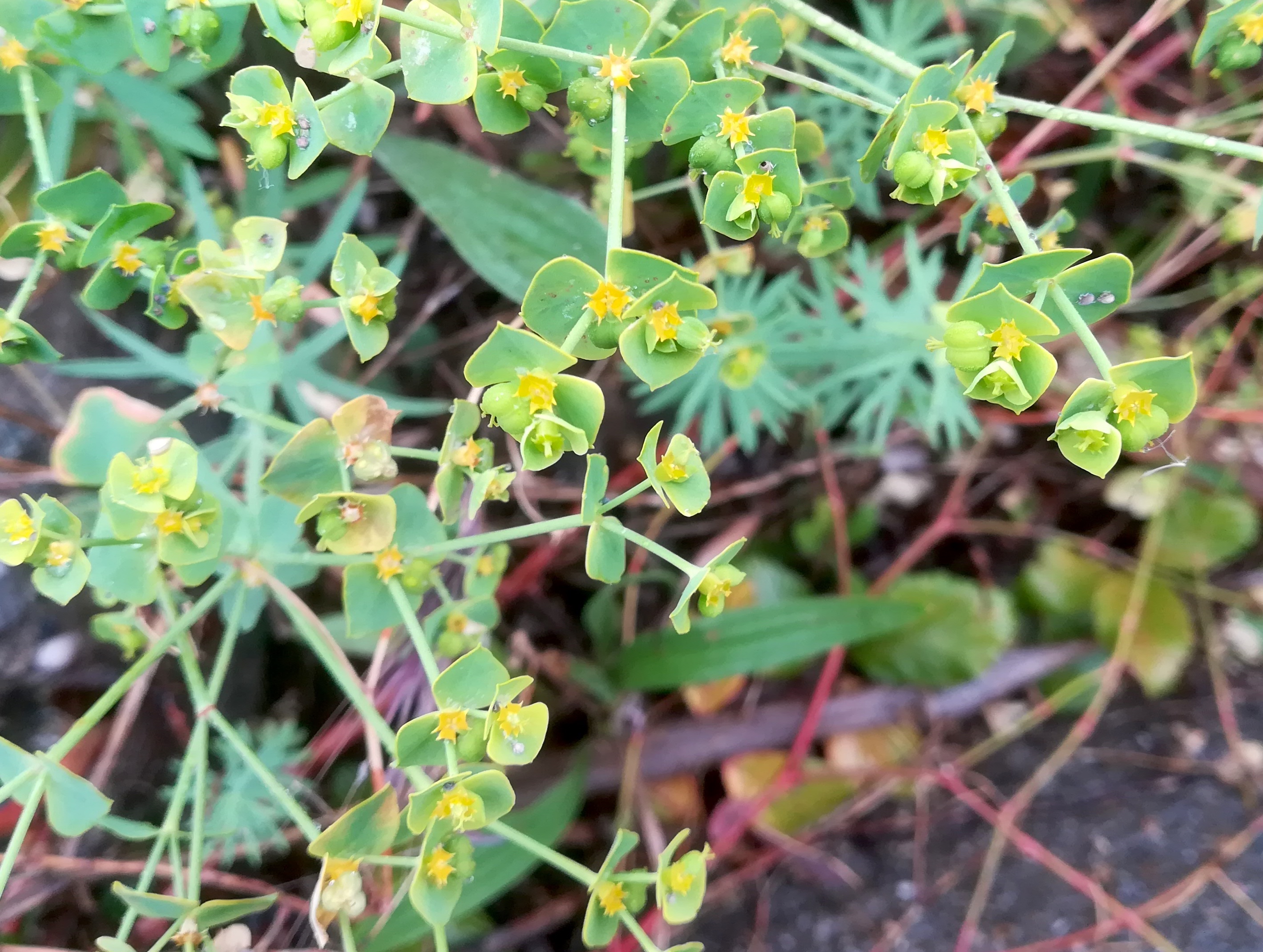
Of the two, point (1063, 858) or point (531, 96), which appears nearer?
point (531, 96)

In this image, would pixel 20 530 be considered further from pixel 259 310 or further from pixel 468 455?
pixel 468 455

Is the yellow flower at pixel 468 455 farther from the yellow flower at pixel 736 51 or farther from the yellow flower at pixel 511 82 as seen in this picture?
the yellow flower at pixel 736 51

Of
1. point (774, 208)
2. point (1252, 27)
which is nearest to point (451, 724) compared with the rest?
point (774, 208)

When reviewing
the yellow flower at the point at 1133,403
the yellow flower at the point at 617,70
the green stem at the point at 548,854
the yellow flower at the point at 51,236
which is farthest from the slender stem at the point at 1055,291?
the yellow flower at the point at 51,236

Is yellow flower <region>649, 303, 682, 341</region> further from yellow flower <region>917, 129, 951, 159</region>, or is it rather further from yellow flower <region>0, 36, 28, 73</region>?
yellow flower <region>0, 36, 28, 73</region>

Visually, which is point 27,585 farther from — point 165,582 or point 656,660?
point 656,660

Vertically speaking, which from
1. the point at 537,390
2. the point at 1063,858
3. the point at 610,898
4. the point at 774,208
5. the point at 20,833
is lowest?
the point at 1063,858
